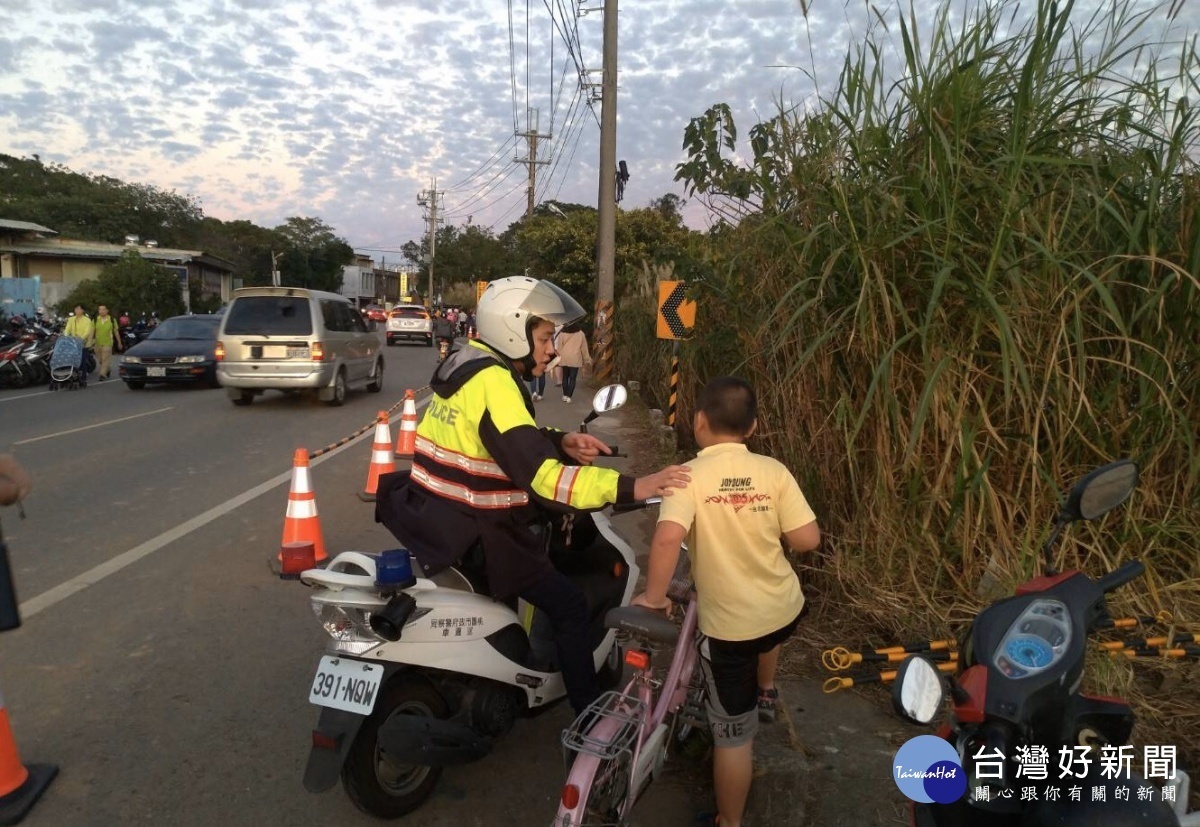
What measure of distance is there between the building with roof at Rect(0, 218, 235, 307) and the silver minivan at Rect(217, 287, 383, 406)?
957 inches

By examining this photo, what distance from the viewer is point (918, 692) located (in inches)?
60.7

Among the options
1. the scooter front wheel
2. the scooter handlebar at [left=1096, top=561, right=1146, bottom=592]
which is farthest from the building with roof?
the scooter handlebar at [left=1096, top=561, right=1146, bottom=592]

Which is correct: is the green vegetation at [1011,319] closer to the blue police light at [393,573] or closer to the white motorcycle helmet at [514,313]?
the white motorcycle helmet at [514,313]

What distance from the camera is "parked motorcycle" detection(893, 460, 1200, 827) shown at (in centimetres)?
153

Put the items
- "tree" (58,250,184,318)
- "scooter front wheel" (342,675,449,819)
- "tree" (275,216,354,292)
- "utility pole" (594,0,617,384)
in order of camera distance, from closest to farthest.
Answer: "scooter front wheel" (342,675,449,819), "utility pole" (594,0,617,384), "tree" (58,250,184,318), "tree" (275,216,354,292)

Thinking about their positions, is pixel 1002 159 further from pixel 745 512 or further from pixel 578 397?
pixel 578 397

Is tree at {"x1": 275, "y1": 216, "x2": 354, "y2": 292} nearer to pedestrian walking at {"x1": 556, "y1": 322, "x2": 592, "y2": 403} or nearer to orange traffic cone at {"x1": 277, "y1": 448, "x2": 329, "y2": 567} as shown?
pedestrian walking at {"x1": 556, "y1": 322, "x2": 592, "y2": 403}

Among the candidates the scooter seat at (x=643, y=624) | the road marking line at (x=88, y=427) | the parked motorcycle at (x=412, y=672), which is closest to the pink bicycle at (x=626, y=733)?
the scooter seat at (x=643, y=624)

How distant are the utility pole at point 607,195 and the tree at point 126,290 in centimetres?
2108

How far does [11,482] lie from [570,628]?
1950mm

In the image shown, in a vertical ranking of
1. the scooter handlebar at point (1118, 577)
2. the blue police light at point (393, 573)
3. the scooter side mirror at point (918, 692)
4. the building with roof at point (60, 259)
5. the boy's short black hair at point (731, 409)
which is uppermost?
the building with roof at point (60, 259)

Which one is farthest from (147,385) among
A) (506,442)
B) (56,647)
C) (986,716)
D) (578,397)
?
(986,716)

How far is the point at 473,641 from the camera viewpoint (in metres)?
2.93

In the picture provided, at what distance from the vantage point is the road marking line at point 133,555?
4.83 meters
